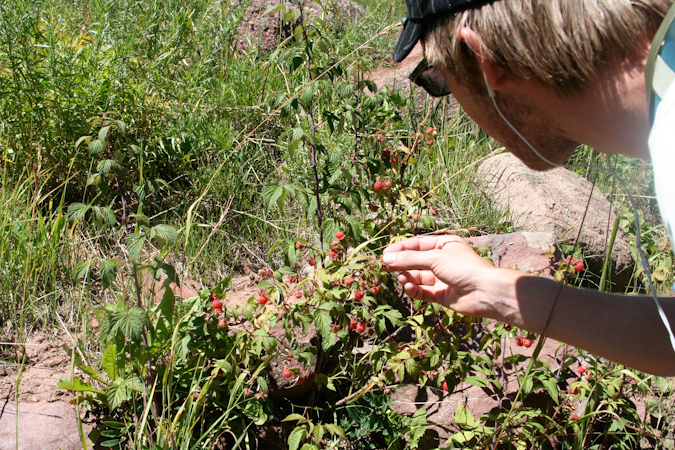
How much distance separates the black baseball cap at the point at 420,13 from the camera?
124cm

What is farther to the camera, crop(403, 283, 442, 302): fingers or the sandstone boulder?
the sandstone boulder

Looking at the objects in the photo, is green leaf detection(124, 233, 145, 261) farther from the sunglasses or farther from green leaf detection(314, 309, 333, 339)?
the sunglasses

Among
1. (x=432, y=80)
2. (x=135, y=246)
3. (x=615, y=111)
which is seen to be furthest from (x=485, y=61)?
(x=135, y=246)

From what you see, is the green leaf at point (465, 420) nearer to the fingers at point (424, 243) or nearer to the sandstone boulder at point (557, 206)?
the fingers at point (424, 243)

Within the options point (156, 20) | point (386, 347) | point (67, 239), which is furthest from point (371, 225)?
point (156, 20)

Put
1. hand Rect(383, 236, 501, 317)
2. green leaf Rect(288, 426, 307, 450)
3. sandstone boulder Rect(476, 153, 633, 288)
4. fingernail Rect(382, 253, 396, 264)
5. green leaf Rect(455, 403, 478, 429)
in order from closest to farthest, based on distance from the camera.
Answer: hand Rect(383, 236, 501, 317) → fingernail Rect(382, 253, 396, 264) → green leaf Rect(288, 426, 307, 450) → green leaf Rect(455, 403, 478, 429) → sandstone boulder Rect(476, 153, 633, 288)

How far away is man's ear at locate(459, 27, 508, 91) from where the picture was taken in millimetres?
1237

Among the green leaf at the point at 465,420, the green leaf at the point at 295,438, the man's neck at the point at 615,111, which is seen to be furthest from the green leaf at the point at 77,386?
the man's neck at the point at 615,111

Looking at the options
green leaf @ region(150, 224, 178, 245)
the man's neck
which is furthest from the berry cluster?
the man's neck

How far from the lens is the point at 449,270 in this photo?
4.95ft

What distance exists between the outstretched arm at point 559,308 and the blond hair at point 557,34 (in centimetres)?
52

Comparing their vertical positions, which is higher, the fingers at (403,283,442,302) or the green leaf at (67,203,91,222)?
the green leaf at (67,203,91,222)

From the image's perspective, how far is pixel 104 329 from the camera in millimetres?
1683

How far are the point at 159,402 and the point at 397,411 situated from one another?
1005 millimetres
